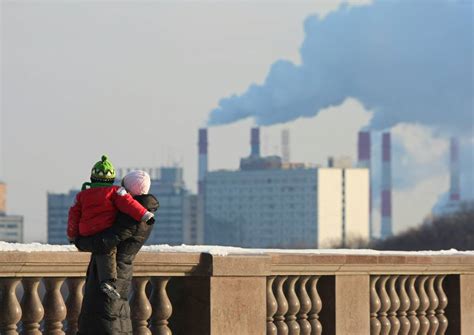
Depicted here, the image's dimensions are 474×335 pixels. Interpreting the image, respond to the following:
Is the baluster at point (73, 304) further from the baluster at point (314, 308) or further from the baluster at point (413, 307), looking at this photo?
the baluster at point (413, 307)

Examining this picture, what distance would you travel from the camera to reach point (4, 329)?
1002 centimetres

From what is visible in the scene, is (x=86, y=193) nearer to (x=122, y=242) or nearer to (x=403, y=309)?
(x=122, y=242)

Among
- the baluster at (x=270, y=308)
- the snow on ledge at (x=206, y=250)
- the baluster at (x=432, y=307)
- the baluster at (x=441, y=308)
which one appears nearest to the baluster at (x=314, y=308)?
the snow on ledge at (x=206, y=250)

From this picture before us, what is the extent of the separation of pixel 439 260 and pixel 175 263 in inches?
146

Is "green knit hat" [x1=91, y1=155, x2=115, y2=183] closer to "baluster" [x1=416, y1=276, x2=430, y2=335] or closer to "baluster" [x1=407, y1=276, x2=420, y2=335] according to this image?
"baluster" [x1=407, y1=276, x2=420, y2=335]

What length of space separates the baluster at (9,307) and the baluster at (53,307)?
361 mm

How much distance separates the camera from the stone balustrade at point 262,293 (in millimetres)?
10281

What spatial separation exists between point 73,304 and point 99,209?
0.75m

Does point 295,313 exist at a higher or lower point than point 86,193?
lower

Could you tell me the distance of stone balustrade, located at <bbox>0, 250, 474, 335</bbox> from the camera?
10281 mm

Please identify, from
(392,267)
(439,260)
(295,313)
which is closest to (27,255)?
(295,313)

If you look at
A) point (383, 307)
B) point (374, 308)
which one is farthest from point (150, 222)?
point (383, 307)

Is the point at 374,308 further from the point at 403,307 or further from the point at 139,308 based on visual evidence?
the point at 139,308

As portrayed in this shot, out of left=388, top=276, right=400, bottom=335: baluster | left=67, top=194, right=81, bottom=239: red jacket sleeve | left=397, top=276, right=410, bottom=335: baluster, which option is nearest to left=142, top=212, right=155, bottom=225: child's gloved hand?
left=67, top=194, right=81, bottom=239: red jacket sleeve
